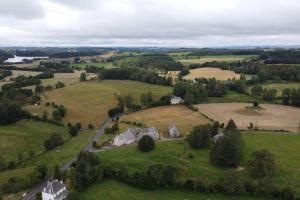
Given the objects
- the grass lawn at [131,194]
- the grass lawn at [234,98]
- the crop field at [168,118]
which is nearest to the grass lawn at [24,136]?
the crop field at [168,118]

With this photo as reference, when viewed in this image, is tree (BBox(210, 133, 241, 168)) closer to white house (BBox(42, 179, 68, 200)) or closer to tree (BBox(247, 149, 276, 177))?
tree (BBox(247, 149, 276, 177))

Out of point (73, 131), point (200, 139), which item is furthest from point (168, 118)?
point (200, 139)

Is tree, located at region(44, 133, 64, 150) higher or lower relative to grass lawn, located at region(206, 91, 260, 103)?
lower

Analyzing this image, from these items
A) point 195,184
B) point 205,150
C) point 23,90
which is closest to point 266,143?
point 205,150

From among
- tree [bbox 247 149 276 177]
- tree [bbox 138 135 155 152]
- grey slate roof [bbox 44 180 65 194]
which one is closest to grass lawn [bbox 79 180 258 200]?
grey slate roof [bbox 44 180 65 194]

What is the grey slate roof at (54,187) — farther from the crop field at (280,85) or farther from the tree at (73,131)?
the crop field at (280,85)

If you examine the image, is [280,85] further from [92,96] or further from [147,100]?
[92,96]

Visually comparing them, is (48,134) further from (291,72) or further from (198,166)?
(291,72)
